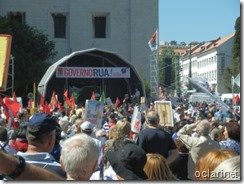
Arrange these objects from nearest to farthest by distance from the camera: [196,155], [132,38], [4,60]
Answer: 1. [4,60]
2. [196,155]
3. [132,38]

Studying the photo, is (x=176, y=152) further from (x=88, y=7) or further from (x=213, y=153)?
(x=88, y=7)

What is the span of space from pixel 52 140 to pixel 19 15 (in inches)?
1661

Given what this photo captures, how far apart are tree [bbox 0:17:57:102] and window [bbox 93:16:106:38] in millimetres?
3572

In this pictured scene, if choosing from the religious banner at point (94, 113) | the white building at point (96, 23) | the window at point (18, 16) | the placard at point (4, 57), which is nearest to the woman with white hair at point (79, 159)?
the placard at point (4, 57)

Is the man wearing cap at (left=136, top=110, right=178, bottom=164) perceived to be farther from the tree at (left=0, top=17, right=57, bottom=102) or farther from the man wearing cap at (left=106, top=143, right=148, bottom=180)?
the tree at (left=0, top=17, right=57, bottom=102)

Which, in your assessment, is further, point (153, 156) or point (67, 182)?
point (153, 156)

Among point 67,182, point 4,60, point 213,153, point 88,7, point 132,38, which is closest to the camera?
point 67,182

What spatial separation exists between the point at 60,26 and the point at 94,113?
3641 centimetres

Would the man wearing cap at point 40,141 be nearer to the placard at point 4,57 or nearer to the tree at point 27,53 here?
the placard at point 4,57

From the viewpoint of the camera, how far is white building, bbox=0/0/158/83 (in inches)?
1725

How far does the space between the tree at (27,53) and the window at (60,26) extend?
299cm

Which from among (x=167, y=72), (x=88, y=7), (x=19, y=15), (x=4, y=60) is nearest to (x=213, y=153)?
(x=4, y=60)

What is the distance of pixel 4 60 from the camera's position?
6312 millimetres

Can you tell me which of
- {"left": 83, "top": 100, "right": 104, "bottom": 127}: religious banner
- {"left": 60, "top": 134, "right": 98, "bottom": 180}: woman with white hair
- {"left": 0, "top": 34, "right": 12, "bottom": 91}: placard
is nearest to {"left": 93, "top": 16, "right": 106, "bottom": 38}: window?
{"left": 83, "top": 100, "right": 104, "bottom": 127}: religious banner
